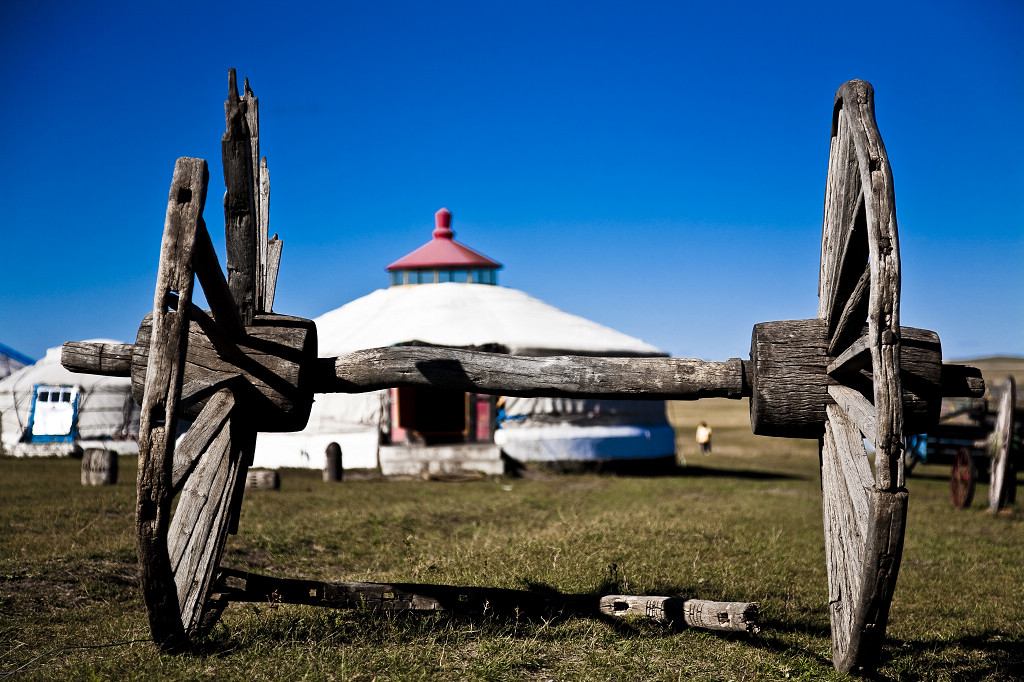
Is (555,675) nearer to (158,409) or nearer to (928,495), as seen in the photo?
(158,409)

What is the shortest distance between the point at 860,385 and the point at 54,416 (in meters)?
21.1

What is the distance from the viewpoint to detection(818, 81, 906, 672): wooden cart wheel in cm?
311

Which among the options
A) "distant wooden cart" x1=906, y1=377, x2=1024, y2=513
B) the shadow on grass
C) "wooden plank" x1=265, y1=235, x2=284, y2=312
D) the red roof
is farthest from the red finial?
"wooden plank" x1=265, y1=235, x2=284, y2=312

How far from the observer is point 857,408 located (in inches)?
148

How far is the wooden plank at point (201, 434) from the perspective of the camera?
3.82 metres

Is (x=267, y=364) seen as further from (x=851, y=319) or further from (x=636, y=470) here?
(x=636, y=470)

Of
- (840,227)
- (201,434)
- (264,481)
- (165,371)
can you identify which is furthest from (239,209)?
(264,481)

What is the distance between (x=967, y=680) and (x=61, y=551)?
272 inches

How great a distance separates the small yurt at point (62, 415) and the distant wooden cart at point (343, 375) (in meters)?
17.9

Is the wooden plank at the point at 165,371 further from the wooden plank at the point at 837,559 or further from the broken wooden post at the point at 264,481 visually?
the broken wooden post at the point at 264,481

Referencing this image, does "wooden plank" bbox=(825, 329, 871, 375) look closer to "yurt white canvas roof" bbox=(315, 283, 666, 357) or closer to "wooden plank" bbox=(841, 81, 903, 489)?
"wooden plank" bbox=(841, 81, 903, 489)

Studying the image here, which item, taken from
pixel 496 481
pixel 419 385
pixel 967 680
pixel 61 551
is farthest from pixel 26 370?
pixel 967 680

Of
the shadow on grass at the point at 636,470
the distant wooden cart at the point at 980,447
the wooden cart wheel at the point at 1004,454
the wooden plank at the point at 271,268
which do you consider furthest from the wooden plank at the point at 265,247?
the shadow on grass at the point at 636,470

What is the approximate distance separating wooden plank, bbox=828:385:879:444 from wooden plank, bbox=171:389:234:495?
9.74 ft
